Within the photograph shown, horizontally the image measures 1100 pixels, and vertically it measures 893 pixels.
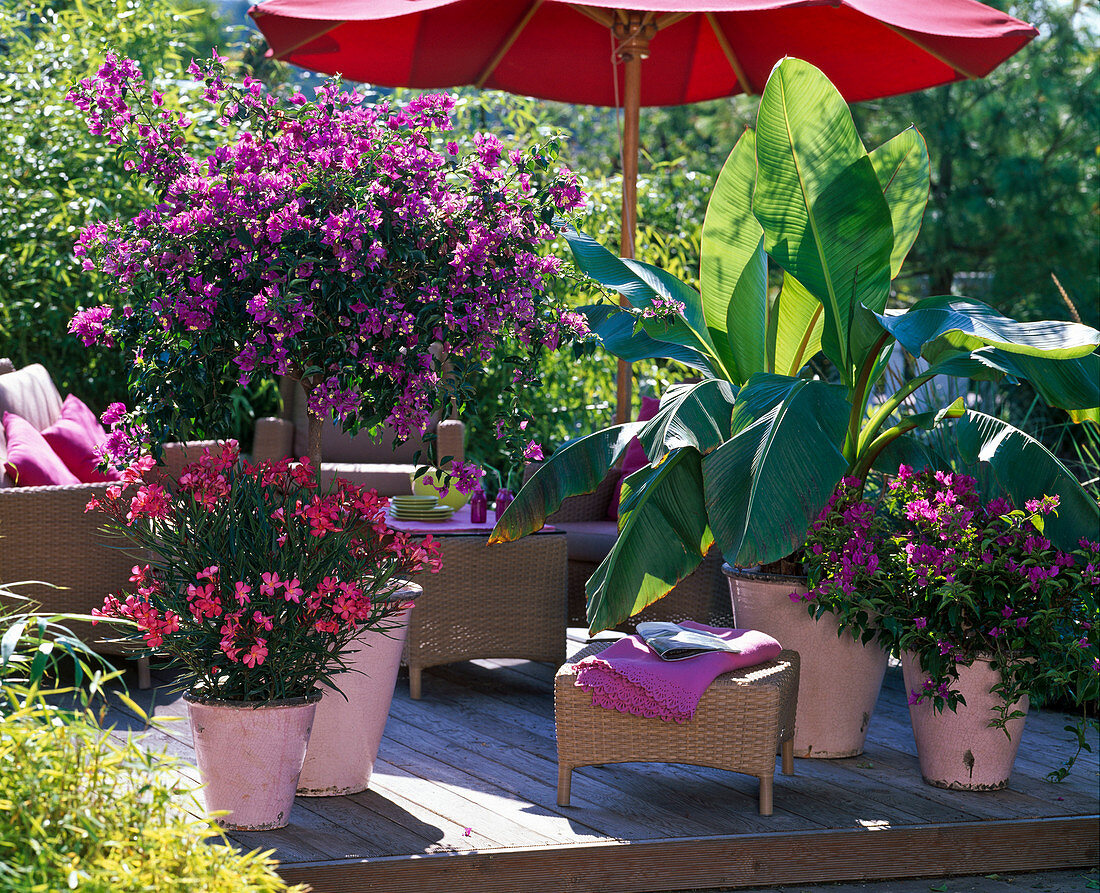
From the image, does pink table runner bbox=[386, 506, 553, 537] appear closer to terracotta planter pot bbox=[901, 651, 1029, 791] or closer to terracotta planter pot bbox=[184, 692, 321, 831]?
terracotta planter pot bbox=[184, 692, 321, 831]

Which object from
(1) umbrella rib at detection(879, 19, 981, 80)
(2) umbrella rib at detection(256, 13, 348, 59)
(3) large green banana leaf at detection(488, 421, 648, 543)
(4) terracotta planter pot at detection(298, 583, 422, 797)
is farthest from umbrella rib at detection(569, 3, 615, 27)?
(4) terracotta planter pot at detection(298, 583, 422, 797)

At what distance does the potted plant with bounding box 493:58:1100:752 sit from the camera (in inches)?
115

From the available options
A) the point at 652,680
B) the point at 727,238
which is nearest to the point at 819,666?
the point at 652,680

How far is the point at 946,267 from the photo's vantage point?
7.86 m

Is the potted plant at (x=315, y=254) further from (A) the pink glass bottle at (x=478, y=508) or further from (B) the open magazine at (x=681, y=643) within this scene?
(A) the pink glass bottle at (x=478, y=508)

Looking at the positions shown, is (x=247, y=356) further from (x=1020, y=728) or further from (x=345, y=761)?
(x=1020, y=728)

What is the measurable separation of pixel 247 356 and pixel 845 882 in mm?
1874

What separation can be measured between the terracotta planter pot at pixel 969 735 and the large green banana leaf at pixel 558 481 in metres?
0.99

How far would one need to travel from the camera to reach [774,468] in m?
2.88

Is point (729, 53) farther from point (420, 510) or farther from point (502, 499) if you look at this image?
point (420, 510)

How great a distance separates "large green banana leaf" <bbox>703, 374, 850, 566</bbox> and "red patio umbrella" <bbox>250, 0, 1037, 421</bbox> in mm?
1428

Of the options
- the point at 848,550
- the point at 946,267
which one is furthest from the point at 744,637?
the point at 946,267

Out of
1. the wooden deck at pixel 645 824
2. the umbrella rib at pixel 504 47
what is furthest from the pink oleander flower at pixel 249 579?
the umbrella rib at pixel 504 47

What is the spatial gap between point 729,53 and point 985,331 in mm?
2429
